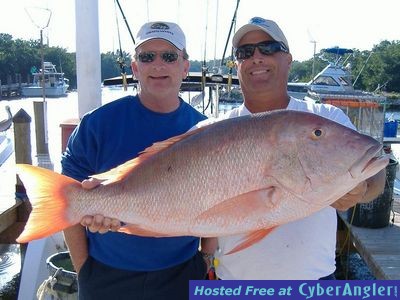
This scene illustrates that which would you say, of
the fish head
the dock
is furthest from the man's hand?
the dock

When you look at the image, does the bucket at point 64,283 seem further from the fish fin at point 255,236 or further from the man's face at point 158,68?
the fish fin at point 255,236

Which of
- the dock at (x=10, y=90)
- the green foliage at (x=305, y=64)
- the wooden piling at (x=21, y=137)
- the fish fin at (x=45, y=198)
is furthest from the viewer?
the green foliage at (x=305, y=64)

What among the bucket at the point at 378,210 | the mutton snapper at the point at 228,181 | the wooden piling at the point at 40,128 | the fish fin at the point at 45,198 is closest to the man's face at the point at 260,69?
the mutton snapper at the point at 228,181

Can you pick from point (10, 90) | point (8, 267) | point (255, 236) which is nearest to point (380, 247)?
point (255, 236)

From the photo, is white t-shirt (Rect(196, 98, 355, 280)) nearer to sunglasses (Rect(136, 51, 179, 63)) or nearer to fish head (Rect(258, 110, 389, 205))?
fish head (Rect(258, 110, 389, 205))

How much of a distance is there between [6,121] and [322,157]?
1151cm

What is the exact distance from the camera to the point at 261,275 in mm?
2234

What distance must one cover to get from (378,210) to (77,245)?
4267 mm

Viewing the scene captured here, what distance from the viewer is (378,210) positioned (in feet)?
18.5

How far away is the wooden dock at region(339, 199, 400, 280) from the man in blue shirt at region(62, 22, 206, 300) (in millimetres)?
2722

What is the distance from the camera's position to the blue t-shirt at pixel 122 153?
238cm

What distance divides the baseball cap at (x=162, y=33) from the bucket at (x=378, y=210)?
3.93m

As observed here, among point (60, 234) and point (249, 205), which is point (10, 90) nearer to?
point (60, 234)

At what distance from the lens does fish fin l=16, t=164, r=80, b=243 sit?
193cm
